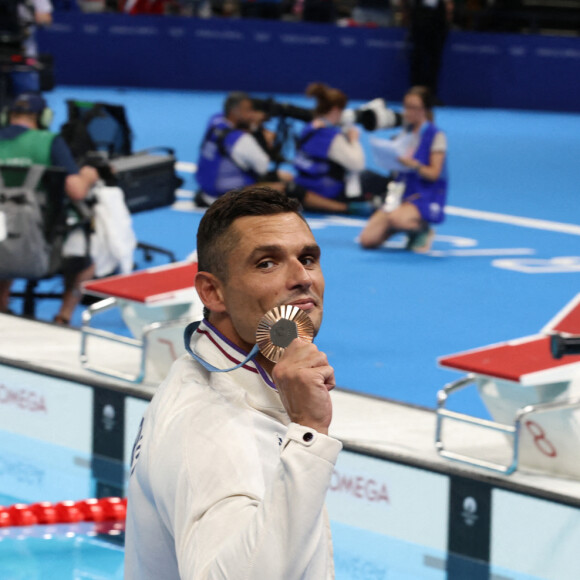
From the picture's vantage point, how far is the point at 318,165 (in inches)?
404

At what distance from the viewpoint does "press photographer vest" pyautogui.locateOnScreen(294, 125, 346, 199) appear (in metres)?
10.1

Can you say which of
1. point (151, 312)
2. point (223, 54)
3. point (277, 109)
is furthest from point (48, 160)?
point (223, 54)

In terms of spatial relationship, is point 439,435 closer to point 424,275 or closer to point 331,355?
point 331,355

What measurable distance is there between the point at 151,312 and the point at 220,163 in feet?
16.8

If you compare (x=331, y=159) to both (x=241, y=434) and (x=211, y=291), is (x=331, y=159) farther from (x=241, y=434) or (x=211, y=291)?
(x=241, y=434)

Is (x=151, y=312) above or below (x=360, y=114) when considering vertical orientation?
below

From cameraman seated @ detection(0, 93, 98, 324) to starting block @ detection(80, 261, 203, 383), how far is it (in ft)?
5.42

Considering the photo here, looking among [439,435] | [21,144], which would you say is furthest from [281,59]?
[439,435]

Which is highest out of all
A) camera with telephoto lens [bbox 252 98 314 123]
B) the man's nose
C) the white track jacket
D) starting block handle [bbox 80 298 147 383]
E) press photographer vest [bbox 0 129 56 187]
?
the man's nose

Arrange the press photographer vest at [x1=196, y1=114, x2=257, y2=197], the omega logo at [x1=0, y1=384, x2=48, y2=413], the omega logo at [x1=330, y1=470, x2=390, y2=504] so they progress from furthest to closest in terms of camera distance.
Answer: the press photographer vest at [x1=196, y1=114, x2=257, y2=197] < the omega logo at [x1=0, y1=384, x2=48, y2=413] < the omega logo at [x1=330, y1=470, x2=390, y2=504]

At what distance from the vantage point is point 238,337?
1660mm

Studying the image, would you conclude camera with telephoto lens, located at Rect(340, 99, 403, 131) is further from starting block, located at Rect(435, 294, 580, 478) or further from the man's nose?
the man's nose

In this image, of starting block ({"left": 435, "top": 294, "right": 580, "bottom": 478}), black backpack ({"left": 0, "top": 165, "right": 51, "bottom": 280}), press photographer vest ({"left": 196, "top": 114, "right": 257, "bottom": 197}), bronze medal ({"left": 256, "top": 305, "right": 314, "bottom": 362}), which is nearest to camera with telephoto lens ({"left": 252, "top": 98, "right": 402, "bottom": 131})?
press photographer vest ({"left": 196, "top": 114, "right": 257, "bottom": 197})

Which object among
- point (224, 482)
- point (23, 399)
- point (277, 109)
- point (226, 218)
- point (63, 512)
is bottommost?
point (63, 512)
